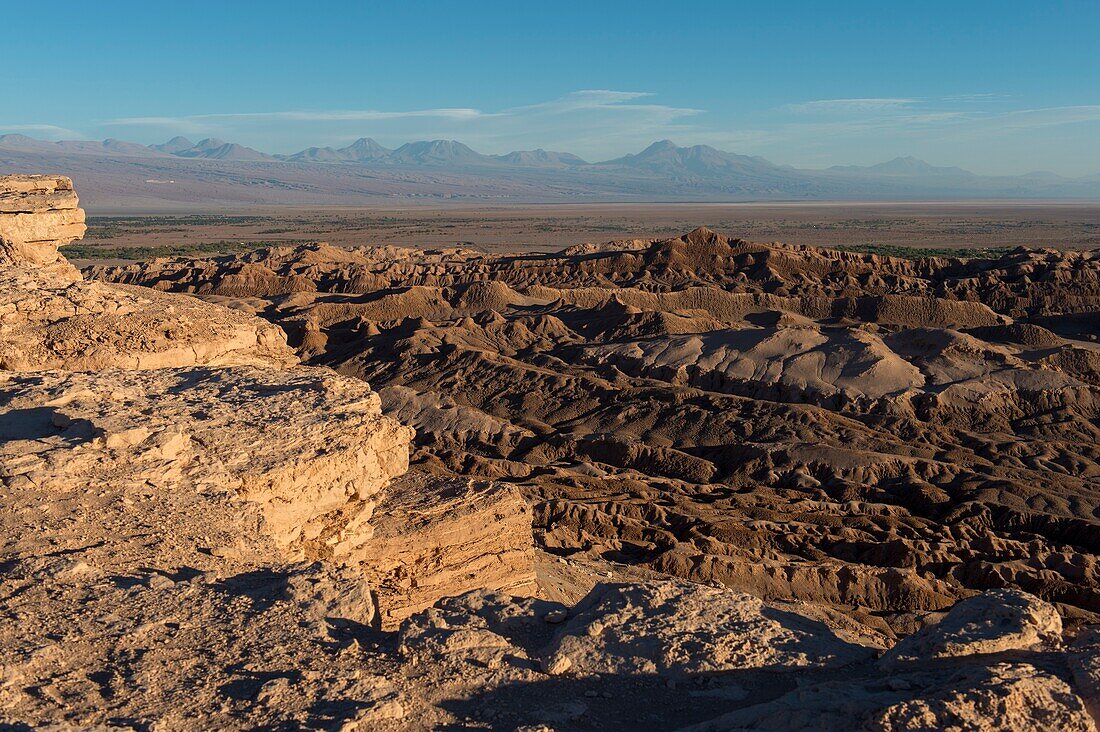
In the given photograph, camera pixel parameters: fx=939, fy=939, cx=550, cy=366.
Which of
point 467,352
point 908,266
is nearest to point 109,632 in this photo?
point 467,352

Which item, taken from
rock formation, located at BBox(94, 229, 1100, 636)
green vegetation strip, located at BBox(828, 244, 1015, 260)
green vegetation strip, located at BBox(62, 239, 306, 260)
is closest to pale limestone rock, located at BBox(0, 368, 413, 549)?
rock formation, located at BBox(94, 229, 1100, 636)

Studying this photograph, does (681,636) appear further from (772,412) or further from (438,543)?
(772,412)

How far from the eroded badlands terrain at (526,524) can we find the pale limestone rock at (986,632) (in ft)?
0.10

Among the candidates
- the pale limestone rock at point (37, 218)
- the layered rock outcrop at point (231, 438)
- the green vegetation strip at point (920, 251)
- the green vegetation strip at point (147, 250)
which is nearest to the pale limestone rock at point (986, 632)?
the layered rock outcrop at point (231, 438)

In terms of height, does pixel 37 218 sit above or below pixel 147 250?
above

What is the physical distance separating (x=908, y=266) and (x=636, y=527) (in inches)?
1591

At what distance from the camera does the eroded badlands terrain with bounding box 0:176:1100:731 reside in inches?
242

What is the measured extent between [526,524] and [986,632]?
6.74 meters

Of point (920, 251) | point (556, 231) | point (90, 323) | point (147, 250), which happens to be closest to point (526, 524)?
point (90, 323)

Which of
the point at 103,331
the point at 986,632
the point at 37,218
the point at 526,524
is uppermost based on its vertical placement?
the point at 37,218

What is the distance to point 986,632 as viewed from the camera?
691cm

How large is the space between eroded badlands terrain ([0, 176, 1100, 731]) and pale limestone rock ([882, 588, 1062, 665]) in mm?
30

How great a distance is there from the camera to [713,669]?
7.02 metres

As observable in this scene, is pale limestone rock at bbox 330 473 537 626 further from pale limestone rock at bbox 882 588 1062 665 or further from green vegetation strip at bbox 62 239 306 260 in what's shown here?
green vegetation strip at bbox 62 239 306 260
